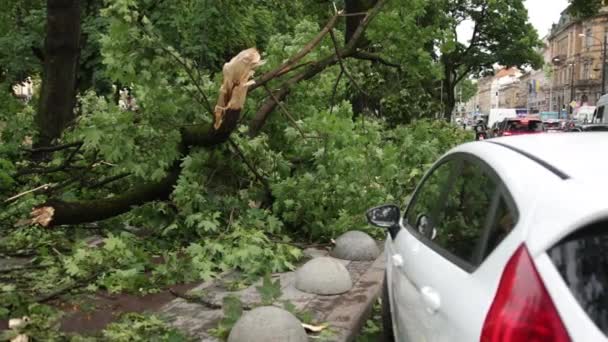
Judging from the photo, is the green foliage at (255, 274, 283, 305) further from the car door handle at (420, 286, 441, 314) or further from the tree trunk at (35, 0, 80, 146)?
the tree trunk at (35, 0, 80, 146)

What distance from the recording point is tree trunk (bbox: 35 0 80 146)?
10516mm

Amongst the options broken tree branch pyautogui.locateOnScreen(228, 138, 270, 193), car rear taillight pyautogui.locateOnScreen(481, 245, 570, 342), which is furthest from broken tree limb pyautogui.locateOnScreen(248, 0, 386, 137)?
car rear taillight pyautogui.locateOnScreen(481, 245, 570, 342)

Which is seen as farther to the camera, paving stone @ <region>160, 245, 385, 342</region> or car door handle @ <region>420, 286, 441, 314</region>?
paving stone @ <region>160, 245, 385, 342</region>

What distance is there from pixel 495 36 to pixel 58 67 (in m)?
42.7

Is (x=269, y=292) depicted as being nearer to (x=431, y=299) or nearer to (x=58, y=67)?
(x=431, y=299)

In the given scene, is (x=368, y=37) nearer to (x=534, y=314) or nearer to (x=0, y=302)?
(x=0, y=302)

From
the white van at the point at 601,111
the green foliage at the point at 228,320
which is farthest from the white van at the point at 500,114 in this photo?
the green foliage at the point at 228,320

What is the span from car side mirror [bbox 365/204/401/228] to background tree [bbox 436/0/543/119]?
42.4 metres

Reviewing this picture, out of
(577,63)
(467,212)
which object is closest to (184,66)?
(467,212)

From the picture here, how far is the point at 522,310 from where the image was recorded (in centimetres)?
193

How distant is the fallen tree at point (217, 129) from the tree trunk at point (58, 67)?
4.08 metres

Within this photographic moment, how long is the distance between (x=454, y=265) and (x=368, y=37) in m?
6.36

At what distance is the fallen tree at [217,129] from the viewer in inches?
253

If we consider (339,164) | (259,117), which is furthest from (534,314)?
(259,117)
